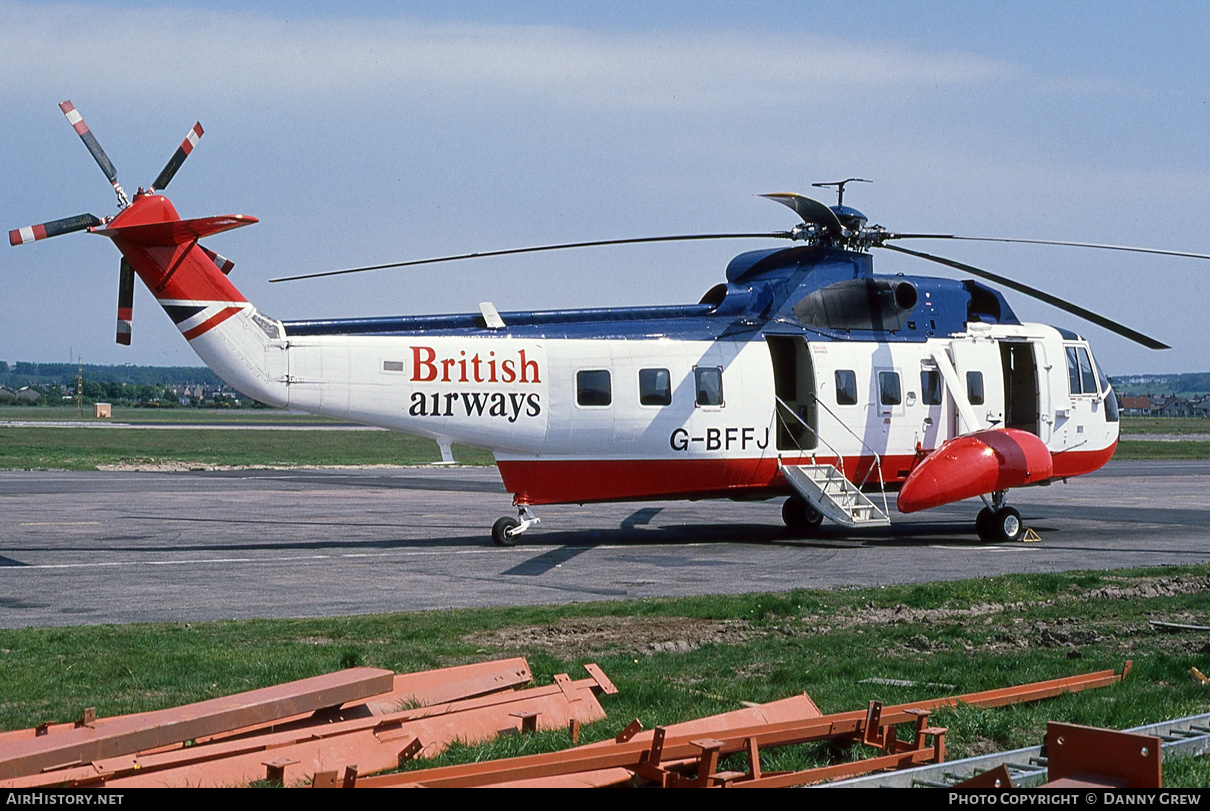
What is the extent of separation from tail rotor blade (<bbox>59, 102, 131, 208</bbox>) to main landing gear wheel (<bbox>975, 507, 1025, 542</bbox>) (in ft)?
48.3

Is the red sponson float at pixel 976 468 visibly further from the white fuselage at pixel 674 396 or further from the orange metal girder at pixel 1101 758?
the orange metal girder at pixel 1101 758

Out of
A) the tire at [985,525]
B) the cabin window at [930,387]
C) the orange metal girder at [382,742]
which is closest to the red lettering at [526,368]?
the cabin window at [930,387]

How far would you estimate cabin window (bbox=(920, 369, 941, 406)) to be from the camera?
72.7 feet

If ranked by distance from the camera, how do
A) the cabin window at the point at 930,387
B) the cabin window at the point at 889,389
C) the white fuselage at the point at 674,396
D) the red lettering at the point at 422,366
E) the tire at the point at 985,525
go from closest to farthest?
the white fuselage at the point at 674,396, the red lettering at the point at 422,366, the tire at the point at 985,525, the cabin window at the point at 889,389, the cabin window at the point at 930,387

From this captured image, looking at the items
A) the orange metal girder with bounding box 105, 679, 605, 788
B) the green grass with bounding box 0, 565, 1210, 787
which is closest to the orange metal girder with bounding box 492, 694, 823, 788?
the green grass with bounding box 0, 565, 1210, 787

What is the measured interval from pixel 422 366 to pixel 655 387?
387 centimetres

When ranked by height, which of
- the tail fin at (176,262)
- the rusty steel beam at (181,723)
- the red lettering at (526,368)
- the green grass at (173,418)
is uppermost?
the tail fin at (176,262)

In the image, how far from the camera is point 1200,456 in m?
57.5

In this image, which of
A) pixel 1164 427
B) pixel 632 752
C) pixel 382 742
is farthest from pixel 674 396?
pixel 1164 427

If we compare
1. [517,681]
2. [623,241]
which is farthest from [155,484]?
[517,681]

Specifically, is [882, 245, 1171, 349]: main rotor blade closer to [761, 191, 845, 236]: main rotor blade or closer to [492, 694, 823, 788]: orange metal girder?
[761, 191, 845, 236]: main rotor blade

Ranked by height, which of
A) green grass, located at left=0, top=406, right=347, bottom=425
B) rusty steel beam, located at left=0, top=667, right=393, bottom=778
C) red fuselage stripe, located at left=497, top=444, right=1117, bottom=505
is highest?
rusty steel beam, located at left=0, top=667, right=393, bottom=778

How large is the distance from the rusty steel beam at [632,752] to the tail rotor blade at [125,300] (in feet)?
41.2

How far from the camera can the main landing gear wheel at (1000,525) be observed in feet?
69.5
